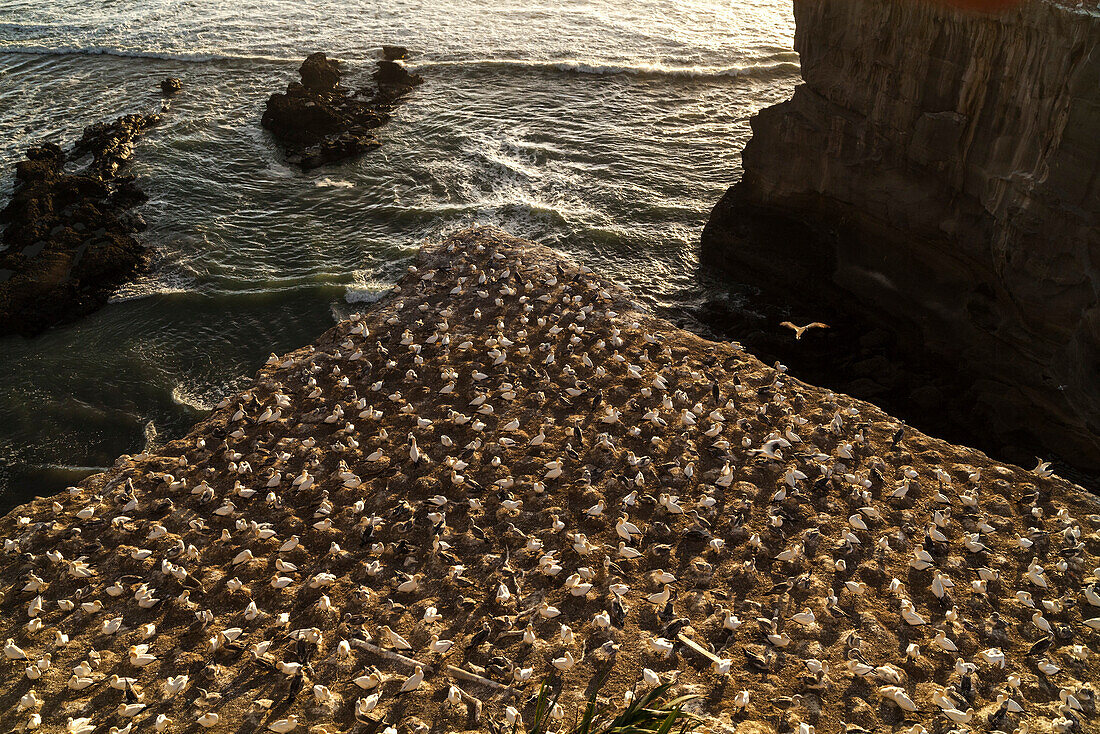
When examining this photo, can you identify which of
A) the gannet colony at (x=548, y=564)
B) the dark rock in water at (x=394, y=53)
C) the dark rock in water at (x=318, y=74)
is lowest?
the gannet colony at (x=548, y=564)

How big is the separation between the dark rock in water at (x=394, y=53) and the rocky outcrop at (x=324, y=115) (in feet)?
7.20

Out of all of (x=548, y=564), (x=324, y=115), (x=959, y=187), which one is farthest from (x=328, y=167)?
(x=959, y=187)

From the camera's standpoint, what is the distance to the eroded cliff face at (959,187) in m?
12.1

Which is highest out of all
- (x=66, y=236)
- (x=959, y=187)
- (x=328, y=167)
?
(x=959, y=187)

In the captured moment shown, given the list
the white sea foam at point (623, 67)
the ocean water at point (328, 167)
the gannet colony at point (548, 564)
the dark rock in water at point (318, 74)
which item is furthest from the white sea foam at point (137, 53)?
Result: the gannet colony at point (548, 564)

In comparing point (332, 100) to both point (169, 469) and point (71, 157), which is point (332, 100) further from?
point (169, 469)

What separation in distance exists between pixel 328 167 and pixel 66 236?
801 centimetres

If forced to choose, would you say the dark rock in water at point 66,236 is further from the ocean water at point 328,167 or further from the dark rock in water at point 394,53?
the dark rock in water at point 394,53

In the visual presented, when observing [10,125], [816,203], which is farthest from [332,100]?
[816,203]

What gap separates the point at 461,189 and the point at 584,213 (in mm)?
4237

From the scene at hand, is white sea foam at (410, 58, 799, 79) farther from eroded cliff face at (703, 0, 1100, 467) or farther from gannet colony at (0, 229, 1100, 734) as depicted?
gannet colony at (0, 229, 1100, 734)

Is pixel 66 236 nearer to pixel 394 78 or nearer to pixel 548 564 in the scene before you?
pixel 394 78

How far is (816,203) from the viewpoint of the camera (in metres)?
17.2

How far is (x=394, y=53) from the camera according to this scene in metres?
31.1
